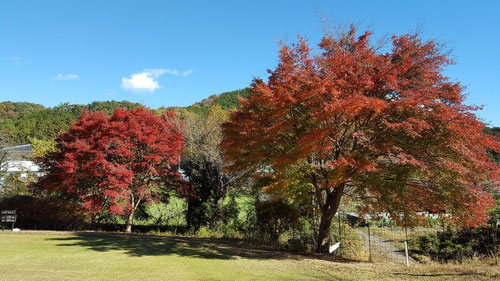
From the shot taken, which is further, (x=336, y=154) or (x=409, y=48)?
(x=336, y=154)

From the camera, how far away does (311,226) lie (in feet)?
38.7

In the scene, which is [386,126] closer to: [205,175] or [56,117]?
[205,175]

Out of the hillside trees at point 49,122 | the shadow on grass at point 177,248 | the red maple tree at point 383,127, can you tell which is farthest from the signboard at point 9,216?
the hillside trees at point 49,122

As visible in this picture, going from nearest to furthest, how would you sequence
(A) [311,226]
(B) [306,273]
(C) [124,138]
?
(B) [306,273], (A) [311,226], (C) [124,138]

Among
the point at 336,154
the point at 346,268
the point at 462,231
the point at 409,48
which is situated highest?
Answer: the point at 409,48

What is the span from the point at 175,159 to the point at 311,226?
708cm

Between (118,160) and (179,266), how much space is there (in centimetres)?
894

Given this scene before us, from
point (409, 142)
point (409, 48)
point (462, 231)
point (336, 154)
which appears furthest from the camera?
point (462, 231)

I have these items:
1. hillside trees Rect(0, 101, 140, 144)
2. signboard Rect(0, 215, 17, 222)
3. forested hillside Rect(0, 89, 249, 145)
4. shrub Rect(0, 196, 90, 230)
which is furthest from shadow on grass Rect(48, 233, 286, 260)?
hillside trees Rect(0, 101, 140, 144)

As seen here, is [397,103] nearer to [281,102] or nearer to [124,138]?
[281,102]

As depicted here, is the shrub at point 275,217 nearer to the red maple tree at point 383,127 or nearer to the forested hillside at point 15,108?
the red maple tree at point 383,127

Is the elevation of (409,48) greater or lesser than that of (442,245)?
greater

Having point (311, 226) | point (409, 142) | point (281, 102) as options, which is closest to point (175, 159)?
point (311, 226)

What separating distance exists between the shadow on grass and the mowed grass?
3 cm
